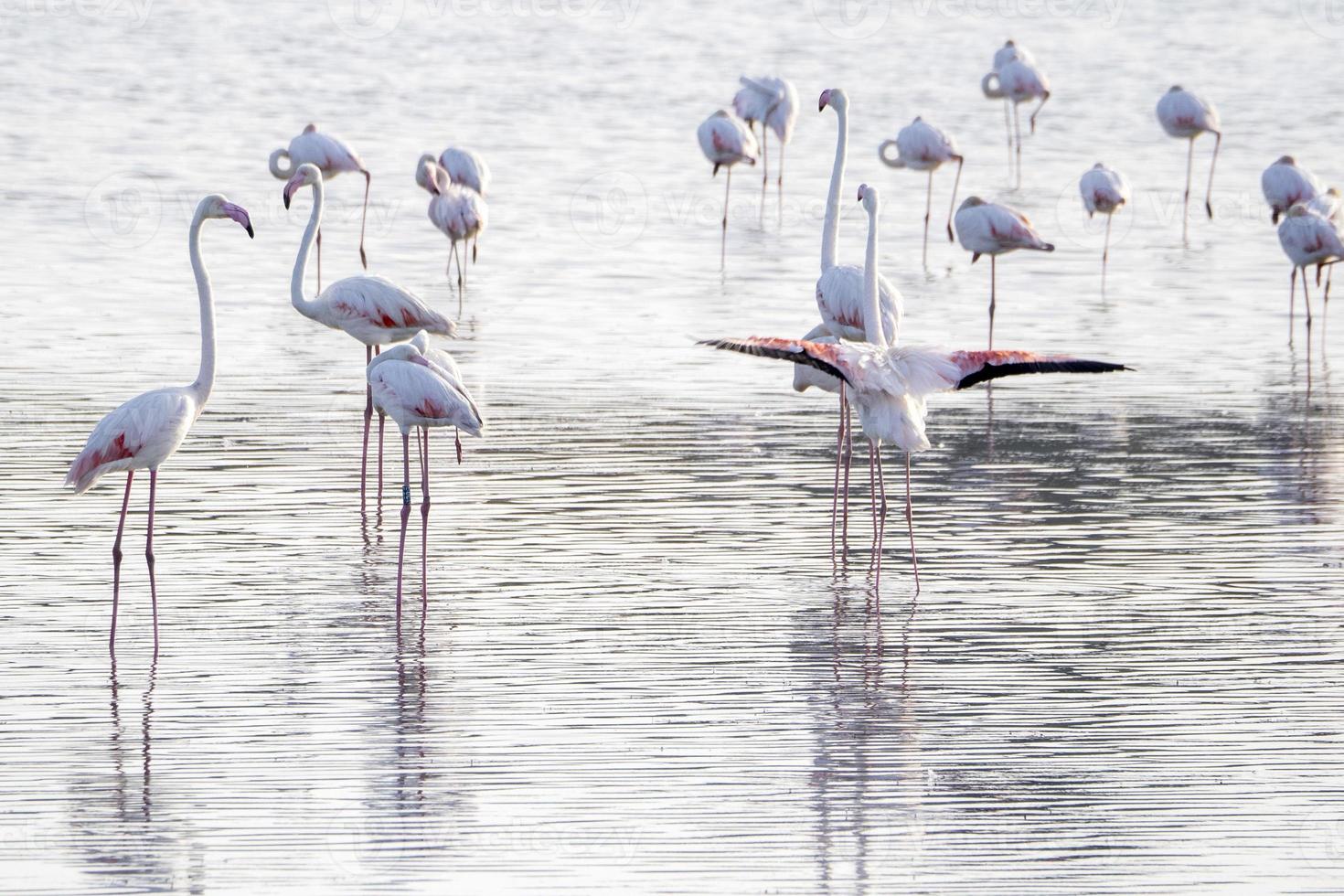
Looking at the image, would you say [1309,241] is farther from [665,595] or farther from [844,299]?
[665,595]

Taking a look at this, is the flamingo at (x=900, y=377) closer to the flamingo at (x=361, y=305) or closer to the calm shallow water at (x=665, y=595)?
the calm shallow water at (x=665, y=595)

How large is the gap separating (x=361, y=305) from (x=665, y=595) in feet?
10.3

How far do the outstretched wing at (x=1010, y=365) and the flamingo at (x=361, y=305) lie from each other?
327 cm

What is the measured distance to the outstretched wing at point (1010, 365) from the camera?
7.88 metres

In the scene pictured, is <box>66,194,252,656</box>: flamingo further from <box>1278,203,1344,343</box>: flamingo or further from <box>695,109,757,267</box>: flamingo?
<box>695,109,757,267</box>: flamingo

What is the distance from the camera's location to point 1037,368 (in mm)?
8039

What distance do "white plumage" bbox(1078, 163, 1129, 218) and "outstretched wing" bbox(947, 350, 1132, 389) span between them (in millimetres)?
9208

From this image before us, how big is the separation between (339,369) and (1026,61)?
1399 cm

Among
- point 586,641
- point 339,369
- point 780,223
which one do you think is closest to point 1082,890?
point 586,641

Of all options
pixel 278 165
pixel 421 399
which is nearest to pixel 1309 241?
pixel 278 165

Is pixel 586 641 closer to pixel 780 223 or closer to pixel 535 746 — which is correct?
pixel 535 746

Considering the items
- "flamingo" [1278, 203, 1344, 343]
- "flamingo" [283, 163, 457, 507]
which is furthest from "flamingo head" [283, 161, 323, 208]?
"flamingo" [1278, 203, 1344, 343]


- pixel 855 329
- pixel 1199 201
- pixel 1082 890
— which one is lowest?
pixel 1082 890

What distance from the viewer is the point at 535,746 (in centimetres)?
650
